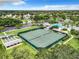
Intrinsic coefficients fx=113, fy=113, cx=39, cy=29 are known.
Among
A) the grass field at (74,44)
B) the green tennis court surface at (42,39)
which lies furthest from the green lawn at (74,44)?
the green tennis court surface at (42,39)

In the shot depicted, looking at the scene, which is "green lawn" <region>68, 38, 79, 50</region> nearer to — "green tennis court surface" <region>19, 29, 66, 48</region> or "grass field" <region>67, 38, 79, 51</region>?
"grass field" <region>67, 38, 79, 51</region>

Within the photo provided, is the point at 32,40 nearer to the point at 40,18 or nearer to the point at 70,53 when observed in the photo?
the point at 70,53

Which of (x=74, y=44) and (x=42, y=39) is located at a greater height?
(x=42, y=39)

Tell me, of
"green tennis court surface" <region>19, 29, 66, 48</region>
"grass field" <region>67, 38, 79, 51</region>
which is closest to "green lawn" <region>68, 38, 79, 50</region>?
"grass field" <region>67, 38, 79, 51</region>

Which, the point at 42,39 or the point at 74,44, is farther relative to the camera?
the point at 42,39

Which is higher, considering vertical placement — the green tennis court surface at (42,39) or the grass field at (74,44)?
the green tennis court surface at (42,39)

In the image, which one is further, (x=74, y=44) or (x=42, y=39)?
(x=42, y=39)

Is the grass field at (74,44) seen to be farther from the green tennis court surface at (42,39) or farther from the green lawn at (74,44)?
the green tennis court surface at (42,39)

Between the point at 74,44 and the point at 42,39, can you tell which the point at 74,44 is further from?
the point at 42,39

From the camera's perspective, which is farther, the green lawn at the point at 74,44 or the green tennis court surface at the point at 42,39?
the green tennis court surface at the point at 42,39

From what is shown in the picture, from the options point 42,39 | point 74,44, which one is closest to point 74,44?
point 74,44

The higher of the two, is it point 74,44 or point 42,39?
point 42,39
